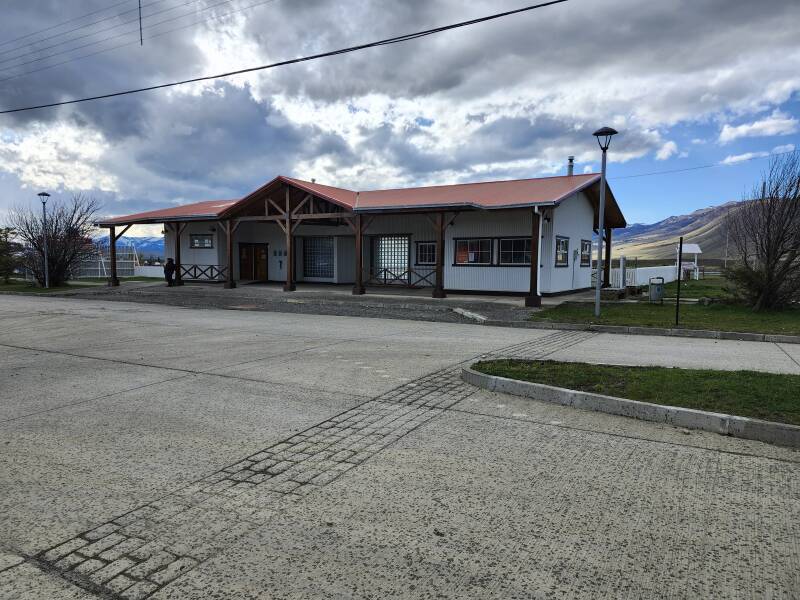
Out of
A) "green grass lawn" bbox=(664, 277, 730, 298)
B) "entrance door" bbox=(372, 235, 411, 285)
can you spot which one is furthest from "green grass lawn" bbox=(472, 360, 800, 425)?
"entrance door" bbox=(372, 235, 411, 285)

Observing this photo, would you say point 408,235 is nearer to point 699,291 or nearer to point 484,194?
point 484,194

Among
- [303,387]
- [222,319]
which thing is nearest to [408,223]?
[222,319]

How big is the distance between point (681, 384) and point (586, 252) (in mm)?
18899

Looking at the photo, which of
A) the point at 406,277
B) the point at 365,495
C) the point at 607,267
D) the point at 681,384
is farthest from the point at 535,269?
the point at 365,495

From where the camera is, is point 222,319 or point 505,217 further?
point 505,217

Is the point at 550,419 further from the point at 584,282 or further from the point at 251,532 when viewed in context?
the point at 584,282

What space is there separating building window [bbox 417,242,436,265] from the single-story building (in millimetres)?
43

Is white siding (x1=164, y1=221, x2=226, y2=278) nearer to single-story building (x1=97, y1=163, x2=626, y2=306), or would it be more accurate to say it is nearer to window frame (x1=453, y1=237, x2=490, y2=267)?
single-story building (x1=97, y1=163, x2=626, y2=306)

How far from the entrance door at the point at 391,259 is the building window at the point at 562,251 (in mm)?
6525

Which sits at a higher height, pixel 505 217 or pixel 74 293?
pixel 505 217

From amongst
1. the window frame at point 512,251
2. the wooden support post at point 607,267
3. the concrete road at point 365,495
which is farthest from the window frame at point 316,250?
the concrete road at point 365,495

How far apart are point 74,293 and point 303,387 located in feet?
73.2

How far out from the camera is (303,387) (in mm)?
6797

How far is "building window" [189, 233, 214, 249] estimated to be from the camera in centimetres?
2828
